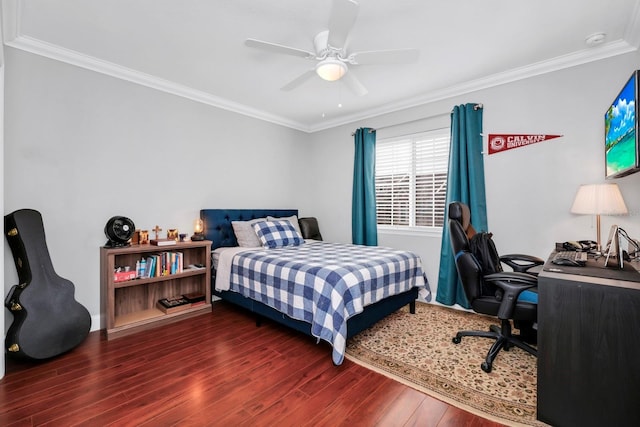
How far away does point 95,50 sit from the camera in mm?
2570

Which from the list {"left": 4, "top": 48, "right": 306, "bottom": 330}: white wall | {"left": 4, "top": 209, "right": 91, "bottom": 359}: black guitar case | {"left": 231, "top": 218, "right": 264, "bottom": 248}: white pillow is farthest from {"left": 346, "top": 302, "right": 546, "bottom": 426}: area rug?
{"left": 4, "top": 48, "right": 306, "bottom": 330}: white wall

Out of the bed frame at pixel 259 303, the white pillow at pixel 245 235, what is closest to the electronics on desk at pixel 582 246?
the bed frame at pixel 259 303

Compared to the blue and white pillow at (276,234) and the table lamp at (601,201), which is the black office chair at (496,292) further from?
the blue and white pillow at (276,234)

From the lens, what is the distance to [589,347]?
144 cm

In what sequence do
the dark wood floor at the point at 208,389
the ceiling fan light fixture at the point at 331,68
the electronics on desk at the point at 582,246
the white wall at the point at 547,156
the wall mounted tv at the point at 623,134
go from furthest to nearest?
the white wall at the point at 547,156
the electronics on desk at the point at 582,246
the ceiling fan light fixture at the point at 331,68
the wall mounted tv at the point at 623,134
the dark wood floor at the point at 208,389

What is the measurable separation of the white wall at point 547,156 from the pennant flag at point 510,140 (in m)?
0.05

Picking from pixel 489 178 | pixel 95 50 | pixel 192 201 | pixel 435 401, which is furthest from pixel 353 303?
pixel 95 50

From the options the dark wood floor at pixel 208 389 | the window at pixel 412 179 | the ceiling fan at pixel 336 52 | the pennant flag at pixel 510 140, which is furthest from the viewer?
the window at pixel 412 179

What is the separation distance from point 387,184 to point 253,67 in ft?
7.39

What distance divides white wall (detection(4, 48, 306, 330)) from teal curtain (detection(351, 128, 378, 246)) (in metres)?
1.72

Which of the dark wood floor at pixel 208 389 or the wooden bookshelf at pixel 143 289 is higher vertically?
the wooden bookshelf at pixel 143 289

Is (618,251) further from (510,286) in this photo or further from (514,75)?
(514,75)

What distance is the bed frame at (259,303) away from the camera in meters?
2.41

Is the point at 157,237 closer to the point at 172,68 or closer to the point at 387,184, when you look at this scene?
the point at 172,68
